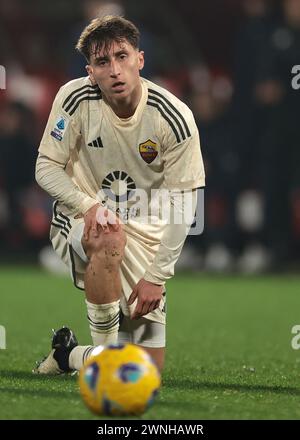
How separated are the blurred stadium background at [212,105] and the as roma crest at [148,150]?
13.0 ft

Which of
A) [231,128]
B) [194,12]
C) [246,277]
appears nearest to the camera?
Result: [246,277]

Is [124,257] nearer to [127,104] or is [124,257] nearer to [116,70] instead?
[127,104]

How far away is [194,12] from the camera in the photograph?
14164 millimetres

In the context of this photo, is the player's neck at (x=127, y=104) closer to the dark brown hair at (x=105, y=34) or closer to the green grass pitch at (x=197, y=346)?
the dark brown hair at (x=105, y=34)

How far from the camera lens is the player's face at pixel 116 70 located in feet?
16.7

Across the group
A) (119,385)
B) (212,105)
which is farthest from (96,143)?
(212,105)

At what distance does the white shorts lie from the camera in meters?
5.33

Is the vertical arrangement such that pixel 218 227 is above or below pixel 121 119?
below

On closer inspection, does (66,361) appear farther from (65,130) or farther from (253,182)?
(253,182)

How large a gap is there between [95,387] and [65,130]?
5.12 feet

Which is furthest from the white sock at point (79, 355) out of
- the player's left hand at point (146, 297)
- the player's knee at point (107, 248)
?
the player's knee at point (107, 248)
